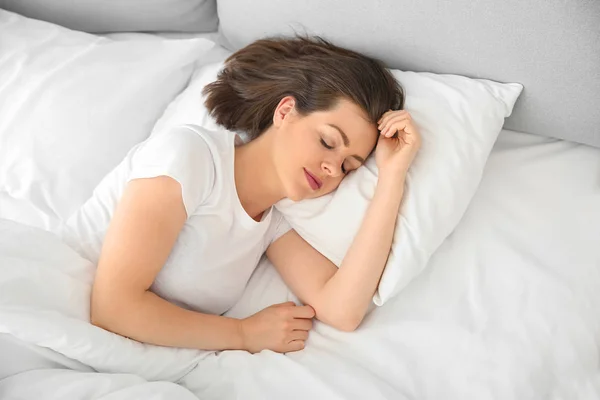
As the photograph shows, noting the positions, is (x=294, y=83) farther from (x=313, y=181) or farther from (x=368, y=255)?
(x=368, y=255)

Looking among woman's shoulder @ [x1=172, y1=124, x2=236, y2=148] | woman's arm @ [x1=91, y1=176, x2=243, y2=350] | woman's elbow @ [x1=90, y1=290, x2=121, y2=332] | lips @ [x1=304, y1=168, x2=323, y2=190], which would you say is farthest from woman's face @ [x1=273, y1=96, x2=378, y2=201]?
woman's elbow @ [x1=90, y1=290, x2=121, y2=332]

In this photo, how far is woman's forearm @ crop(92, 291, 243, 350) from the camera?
43.5 inches

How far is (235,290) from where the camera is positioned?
1.28 m

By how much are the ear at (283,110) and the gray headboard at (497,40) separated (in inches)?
9.4

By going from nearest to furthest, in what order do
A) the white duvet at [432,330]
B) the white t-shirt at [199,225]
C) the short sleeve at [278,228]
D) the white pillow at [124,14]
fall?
1. the white duvet at [432,330]
2. the white t-shirt at [199,225]
3. the short sleeve at [278,228]
4. the white pillow at [124,14]

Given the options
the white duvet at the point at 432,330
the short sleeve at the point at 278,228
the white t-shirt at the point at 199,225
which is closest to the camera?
the white duvet at the point at 432,330

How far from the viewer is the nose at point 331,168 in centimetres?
118

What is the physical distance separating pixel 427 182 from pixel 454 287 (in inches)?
8.6

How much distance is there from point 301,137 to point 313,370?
0.45 metres

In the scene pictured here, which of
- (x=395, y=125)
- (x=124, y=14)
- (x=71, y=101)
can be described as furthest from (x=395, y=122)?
(x=124, y=14)

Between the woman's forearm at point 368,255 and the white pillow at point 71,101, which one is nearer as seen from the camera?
the woman's forearm at point 368,255

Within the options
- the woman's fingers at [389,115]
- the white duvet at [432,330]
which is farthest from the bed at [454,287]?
the woman's fingers at [389,115]

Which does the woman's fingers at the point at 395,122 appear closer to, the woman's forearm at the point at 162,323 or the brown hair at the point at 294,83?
the brown hair at the point at 294,83

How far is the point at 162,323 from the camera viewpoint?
1.13 meters
